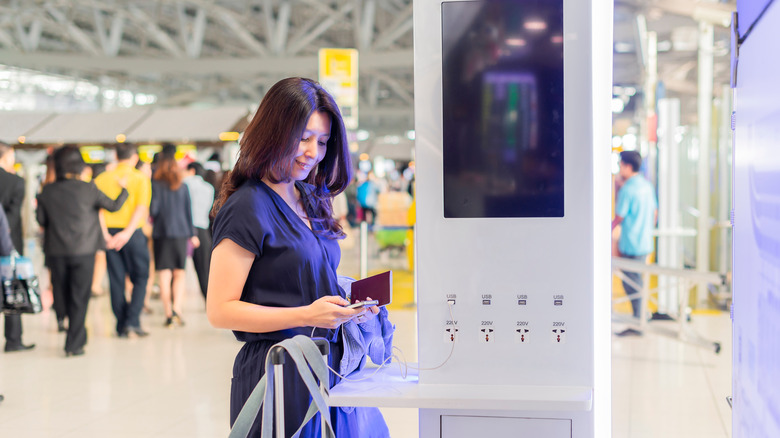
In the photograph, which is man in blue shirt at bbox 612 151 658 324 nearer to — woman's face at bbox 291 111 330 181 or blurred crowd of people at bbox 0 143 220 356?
blurred crowd of people at bbox 0 143 220 356

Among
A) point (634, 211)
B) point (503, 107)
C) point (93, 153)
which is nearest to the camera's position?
point (503, 107)

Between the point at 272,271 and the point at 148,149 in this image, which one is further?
the point at 148,149

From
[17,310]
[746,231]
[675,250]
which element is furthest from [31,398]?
[675,250]

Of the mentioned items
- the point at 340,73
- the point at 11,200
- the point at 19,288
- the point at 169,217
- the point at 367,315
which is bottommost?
the point at 19,288

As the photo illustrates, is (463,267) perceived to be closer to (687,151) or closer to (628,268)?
(628,268)

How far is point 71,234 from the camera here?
5.90 m

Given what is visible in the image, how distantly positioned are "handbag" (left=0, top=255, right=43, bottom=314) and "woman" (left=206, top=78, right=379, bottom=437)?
11.9ft

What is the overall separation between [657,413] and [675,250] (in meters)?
3.96

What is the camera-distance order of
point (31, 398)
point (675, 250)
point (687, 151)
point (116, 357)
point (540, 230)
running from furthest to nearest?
point (687, 151) → point (675, 250) → point (116, 357) → point (31, 398) → point (540, 230)

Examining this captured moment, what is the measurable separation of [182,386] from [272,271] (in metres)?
3.52

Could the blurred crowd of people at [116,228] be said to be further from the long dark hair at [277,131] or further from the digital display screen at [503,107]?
the digital display screen at [503,107]

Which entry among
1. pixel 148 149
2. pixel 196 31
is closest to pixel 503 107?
pixel 148 149

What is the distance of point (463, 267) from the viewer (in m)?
1.84

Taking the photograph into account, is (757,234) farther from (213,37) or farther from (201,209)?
(213,37)
